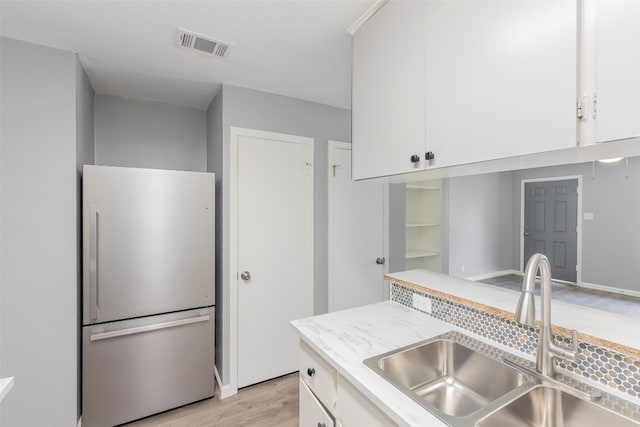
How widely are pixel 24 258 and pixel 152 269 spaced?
67cm

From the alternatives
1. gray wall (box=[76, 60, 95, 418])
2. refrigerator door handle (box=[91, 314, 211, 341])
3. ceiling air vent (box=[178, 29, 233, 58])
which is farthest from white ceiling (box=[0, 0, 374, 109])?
refrigerator door handle (box=[91, 314, 211, 341])

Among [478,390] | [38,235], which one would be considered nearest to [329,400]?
[478,390]

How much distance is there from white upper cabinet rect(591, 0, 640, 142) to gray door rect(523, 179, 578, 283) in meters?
0.67

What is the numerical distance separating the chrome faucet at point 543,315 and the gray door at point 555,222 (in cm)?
48

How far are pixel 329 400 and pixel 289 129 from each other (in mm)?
2101

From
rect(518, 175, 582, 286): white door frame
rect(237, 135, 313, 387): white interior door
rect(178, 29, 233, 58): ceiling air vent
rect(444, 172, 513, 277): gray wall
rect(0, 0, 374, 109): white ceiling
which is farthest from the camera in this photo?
rect(237, 135, 313, 387): white interior door

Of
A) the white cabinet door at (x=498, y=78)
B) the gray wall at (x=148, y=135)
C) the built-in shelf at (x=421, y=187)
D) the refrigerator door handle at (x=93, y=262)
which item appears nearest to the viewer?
the white cabinet door at (x=498, y=78)

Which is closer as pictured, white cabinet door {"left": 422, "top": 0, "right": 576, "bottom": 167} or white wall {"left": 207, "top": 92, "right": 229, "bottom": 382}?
white cabinet door {"left": 422, "top": 0, "right": 576, "bottom": 167}

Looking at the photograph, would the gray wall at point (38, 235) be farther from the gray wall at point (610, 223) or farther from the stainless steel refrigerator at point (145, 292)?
the gray wall at point (610, 223)

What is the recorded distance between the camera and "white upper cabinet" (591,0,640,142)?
69 cm

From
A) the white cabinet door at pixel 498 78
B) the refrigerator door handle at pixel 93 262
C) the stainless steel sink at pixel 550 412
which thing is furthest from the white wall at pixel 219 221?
the stainless steel sink at pixel 550 412

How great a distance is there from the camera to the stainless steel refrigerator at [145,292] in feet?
6.33

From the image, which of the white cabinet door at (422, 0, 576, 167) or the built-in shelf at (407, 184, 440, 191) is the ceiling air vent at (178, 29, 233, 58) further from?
the built-in shelf at (407, 184, 440, 191)

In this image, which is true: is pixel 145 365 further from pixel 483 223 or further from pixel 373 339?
pixel 483 223
